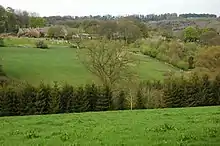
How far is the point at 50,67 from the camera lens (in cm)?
8506

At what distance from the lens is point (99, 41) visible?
63.7m

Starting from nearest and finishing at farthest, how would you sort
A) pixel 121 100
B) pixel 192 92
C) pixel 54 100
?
1. pixel 54 100
2. pixel 121 100
3. pixel 192 92

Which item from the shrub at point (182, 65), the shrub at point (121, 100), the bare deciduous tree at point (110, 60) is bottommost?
the shrub at point (182, 65)

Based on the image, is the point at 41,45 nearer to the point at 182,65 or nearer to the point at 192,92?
the point at 182,65

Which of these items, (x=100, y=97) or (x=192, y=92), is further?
(x=192, y=92)

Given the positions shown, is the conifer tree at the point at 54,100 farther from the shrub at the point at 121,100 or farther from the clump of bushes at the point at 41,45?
the clump of bushes at the point at 41,45

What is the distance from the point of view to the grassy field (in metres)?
74.6

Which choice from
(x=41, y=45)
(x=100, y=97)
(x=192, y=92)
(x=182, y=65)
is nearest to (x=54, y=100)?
(x=100, y=97)

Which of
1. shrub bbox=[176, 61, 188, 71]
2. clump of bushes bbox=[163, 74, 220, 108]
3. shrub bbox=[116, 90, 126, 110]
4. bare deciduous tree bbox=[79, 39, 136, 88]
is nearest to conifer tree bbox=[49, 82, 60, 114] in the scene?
shrub bbox=[116, 90, 126, 110]

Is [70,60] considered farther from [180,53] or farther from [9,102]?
[9,102]

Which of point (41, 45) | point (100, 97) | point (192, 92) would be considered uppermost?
point (41, 45)

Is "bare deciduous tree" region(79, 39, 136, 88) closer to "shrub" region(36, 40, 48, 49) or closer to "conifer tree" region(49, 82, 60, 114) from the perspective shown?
"conifer tree" region(49, 82, 60, 114)

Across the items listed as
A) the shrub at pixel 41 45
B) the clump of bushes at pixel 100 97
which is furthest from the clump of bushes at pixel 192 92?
the shrub at pixel 41 45

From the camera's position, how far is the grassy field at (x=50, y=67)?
74562mm
